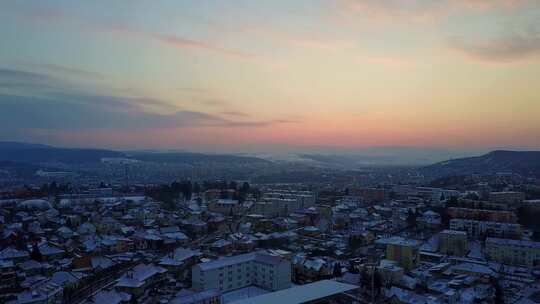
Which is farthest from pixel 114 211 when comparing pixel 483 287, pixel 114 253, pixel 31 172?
pixel 31 172

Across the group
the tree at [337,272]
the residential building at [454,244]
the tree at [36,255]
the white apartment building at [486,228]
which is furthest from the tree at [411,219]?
the tree at [36,255]

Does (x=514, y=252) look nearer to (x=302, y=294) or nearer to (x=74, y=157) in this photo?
(x=302, y=294)

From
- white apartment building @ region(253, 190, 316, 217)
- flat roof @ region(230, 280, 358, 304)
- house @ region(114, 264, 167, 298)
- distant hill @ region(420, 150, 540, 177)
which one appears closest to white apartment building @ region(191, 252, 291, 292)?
house @ region(114, 264, 167, 298)

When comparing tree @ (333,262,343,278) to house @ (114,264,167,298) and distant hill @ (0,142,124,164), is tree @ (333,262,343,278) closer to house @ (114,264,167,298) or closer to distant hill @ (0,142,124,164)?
house @ (114,264,167,298)

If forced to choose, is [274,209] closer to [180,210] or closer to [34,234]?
[180,210]

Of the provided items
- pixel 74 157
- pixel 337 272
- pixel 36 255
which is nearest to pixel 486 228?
pixel 337 272

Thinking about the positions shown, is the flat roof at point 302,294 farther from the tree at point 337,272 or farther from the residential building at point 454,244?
the residential building at point 454,244
